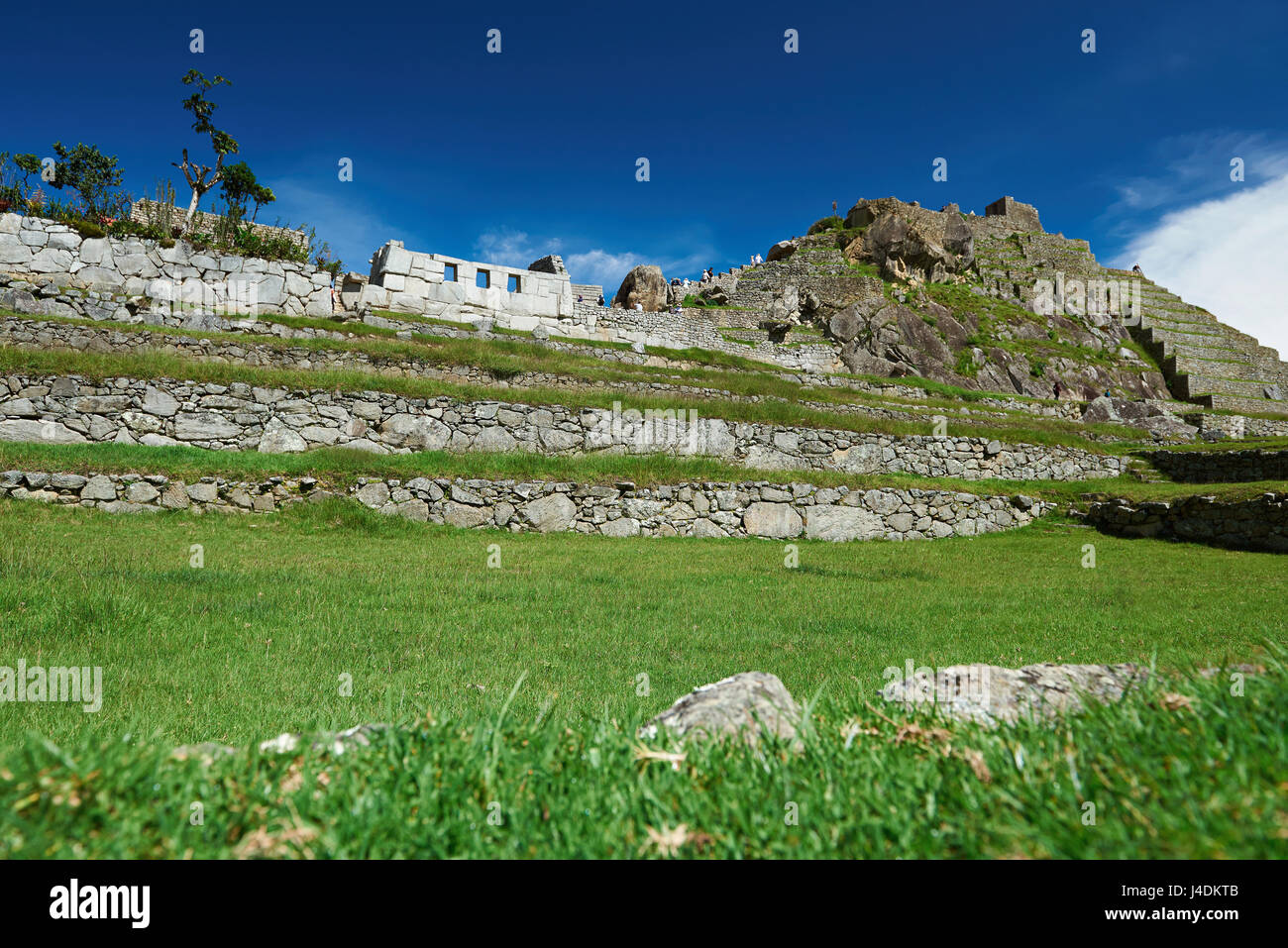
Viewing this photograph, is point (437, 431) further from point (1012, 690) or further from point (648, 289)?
point (648, 289)

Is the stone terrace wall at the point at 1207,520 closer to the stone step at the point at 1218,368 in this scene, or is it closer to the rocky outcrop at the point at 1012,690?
the rocky outcrop at the point at 1012,690

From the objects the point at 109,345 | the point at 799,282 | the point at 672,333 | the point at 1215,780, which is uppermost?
the point at 799,282

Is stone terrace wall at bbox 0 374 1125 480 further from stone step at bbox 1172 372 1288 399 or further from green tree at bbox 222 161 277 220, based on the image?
stone step at bbox 1172 372 1288 399

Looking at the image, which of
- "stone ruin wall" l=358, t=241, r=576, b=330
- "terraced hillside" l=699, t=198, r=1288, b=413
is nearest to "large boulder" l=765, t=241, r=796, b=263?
"terraced hillside" l=699, t=198, r=1288, b=413

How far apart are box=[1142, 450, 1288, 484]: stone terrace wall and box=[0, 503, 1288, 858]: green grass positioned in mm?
8989

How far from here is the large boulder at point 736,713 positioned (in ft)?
8.09

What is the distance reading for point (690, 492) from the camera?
598 inches

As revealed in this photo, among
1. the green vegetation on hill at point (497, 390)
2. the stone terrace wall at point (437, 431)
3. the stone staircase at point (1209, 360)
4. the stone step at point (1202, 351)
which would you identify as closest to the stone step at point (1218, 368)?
the stone staircase at point (1209, 360)

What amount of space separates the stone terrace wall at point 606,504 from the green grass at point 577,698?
0.94 metres

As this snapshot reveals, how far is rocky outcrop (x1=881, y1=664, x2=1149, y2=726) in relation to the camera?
2.57 meters
